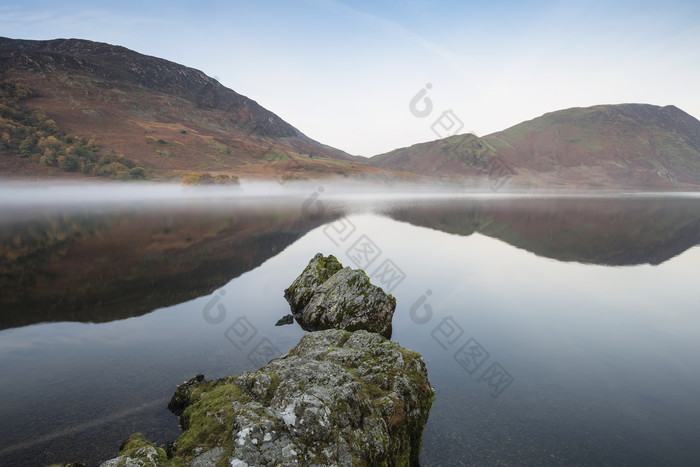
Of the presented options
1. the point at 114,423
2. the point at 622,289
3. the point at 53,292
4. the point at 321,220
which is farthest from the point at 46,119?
the point at 622,289

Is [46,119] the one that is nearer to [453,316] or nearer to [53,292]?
[53,292]

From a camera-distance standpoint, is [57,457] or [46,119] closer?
[57,457]

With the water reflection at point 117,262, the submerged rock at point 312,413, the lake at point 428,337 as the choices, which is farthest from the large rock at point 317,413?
the water reflection at point 117,262

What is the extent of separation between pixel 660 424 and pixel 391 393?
10.0 metres

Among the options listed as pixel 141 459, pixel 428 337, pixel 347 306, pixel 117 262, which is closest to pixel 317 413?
pixel 141 459

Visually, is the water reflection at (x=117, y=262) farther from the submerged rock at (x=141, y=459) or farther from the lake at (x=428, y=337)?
the submerged rock at (x=141, y=459)

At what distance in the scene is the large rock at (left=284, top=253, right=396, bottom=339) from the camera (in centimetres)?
1711

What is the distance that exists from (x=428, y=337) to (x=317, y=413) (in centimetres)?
1180

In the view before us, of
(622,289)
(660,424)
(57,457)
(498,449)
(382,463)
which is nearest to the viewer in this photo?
(382,463)

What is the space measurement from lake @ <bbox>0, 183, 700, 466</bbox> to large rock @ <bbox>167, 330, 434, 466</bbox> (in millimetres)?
1863

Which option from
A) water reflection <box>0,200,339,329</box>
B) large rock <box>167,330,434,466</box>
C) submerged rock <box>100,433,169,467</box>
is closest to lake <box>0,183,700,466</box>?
water reflection <box>0,200,339,329</box>

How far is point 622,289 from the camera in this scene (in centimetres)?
2545

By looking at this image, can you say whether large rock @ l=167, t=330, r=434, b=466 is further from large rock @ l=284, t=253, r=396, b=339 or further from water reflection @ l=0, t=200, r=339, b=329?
water reflection @ l=0, t=200, r=339, b=329

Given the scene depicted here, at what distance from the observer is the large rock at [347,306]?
17.1 meters
